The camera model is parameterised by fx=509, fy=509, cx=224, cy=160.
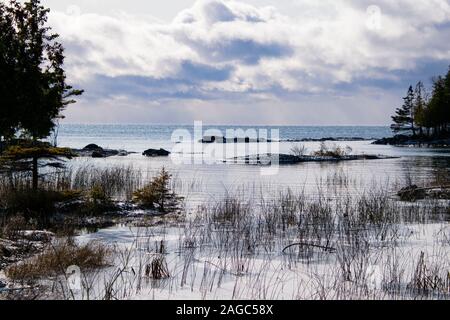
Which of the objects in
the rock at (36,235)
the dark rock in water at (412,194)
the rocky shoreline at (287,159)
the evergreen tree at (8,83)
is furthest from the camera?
the rocky shoreline at (287,159)

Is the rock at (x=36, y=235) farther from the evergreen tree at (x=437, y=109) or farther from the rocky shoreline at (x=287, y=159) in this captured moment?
the evergreen tree at (x=437, y=109)

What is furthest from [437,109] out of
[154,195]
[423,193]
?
[154,195]

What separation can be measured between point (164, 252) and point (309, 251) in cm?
270

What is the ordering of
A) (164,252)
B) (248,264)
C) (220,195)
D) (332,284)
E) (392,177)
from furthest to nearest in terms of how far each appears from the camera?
(392,177) → (220,195) → (164,252) → (248,264) → (332,284)

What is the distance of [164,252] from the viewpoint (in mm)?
9422

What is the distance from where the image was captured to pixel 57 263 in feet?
25.5

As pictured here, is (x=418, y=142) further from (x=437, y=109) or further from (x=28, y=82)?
(x=28, y=82)

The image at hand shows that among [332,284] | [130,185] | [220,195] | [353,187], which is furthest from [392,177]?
[332,284]

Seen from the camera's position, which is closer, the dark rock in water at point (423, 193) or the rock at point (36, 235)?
the rock at point (36, 235)

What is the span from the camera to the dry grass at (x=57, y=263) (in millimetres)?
7453

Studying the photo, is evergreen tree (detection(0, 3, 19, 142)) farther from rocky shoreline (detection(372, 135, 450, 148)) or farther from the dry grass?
rocky shoreline (detection(372, 135, 450, 148))

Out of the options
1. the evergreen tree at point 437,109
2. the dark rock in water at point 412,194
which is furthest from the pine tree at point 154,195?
the evergreen tree at point 437,109

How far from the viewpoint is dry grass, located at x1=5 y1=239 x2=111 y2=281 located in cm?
745
